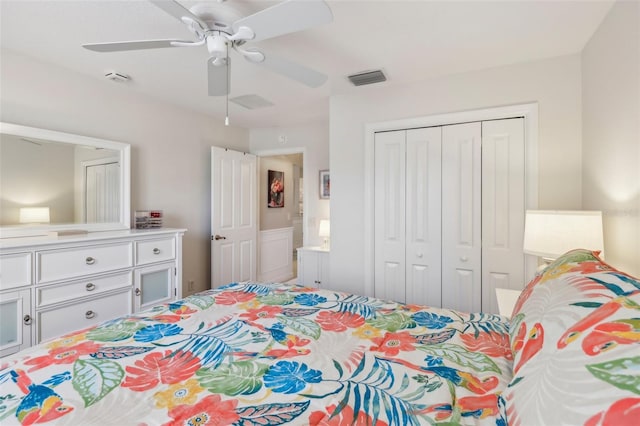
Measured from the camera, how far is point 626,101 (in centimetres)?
162

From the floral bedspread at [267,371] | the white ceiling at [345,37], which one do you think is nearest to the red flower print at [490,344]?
the floral bedspread at [267,371]

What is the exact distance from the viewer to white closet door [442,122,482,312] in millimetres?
2713

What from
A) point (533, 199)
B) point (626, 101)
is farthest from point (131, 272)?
point (626, 101)

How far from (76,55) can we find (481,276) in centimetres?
378

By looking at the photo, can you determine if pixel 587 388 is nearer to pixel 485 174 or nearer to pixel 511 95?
pixel 485 174

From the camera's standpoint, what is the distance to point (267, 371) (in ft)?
3.39

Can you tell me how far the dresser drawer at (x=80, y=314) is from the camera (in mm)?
2168

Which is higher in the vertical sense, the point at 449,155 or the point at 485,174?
the point at 449,155

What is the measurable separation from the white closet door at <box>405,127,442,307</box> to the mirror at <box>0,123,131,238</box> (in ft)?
9.15

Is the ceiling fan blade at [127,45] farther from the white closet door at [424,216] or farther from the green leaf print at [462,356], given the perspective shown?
the white closet door at [424,216]

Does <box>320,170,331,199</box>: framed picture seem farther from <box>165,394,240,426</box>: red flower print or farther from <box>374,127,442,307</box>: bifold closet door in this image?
<box>165,394,240,426</box>: red flower print

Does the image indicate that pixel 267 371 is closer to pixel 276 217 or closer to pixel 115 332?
pixel 115 332

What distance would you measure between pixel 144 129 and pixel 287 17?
2.56 meters

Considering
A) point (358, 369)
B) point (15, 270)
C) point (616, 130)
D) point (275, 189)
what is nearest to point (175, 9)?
point (358, 369)
